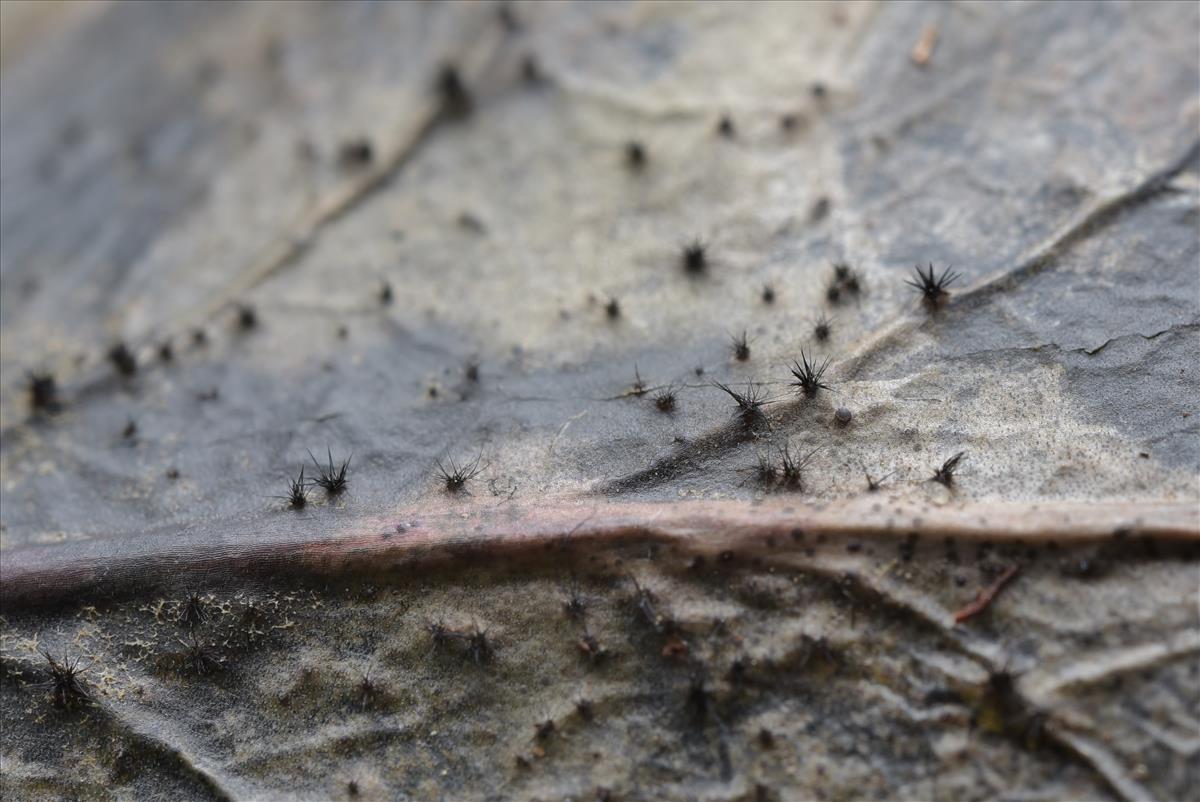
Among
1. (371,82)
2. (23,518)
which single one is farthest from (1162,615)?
(371,82)

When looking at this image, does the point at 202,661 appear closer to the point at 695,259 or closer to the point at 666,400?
the point at 666,400

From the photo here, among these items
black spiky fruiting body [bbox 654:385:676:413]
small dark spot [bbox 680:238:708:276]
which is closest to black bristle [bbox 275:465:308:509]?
black spiky fruiting body [bbox 654:385:676:413]

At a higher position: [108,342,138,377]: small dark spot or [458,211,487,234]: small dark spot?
[458,211,487,234]: small dark spot

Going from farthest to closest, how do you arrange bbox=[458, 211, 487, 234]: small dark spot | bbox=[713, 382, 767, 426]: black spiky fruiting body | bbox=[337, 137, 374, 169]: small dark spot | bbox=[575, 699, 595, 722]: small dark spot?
bbox=[337, 137, 374, 169]: small dark spot < bbox=[458, 211, 487, 234]: small dark spot < bbox=[713, 382, 767, 426]: black spiky fruiting body < bbox=[575, 699, 595, 722]: small dark spot

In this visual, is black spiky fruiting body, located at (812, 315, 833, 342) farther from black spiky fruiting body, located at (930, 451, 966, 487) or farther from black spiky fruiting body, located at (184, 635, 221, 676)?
black spiky fruiting body, located at (184, 635, 221, 676)

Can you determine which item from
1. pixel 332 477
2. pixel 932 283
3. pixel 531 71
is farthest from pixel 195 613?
pixel 531 71

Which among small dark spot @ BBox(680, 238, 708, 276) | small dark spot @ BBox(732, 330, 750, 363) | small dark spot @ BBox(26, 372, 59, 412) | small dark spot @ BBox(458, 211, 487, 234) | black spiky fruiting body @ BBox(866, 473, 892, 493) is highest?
small dark spot @ BBox(458, 211, 487, 234)
